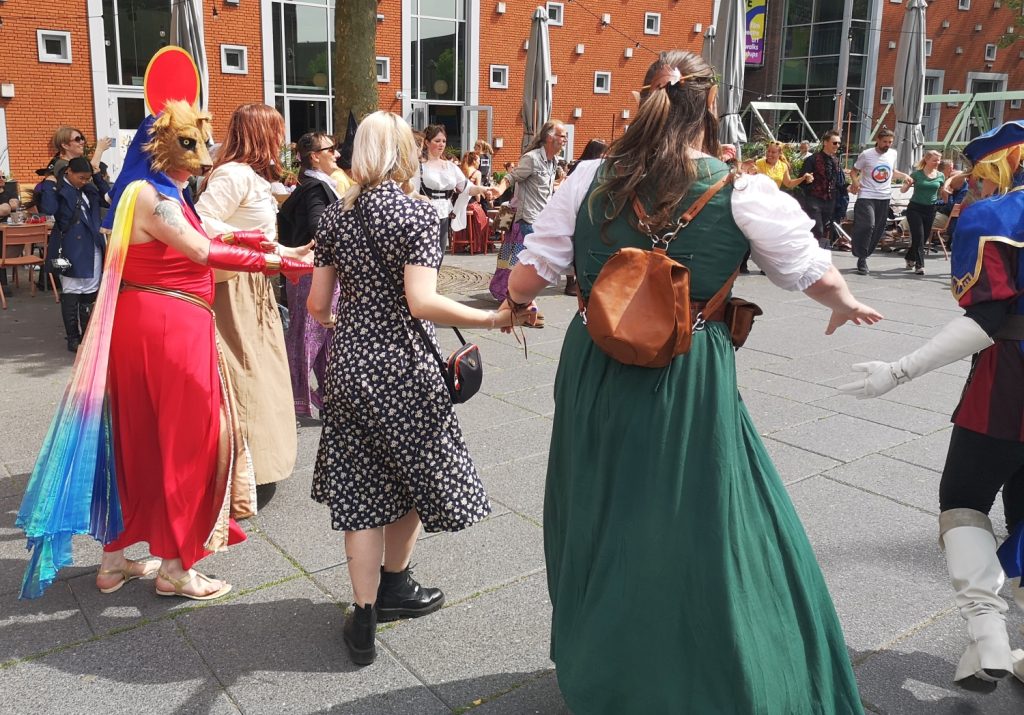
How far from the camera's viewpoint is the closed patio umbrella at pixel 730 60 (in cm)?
1295

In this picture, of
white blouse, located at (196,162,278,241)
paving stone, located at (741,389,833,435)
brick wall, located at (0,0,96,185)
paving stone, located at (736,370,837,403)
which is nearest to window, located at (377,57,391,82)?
brick wall, located at (0,0,96,185)

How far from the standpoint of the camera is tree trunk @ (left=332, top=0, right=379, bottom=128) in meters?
9.74

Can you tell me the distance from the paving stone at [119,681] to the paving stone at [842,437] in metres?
3.59

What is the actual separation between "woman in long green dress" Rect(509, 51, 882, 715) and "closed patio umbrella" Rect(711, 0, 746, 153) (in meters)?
11.3

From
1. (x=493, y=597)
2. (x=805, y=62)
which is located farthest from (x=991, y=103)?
Answer: (x=493, y=597)

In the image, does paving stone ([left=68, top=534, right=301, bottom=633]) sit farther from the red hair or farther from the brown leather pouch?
the brown leather pouch

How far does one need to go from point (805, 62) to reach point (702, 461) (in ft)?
124

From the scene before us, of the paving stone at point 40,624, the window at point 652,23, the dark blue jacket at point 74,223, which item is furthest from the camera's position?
the window at point 652,23

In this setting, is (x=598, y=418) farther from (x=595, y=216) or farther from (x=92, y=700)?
(x=92, y=700)

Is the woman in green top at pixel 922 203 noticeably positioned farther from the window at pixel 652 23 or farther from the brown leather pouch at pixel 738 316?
the window at pixel 652 23

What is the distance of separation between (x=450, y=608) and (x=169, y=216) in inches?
70.0

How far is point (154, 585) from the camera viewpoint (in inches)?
139

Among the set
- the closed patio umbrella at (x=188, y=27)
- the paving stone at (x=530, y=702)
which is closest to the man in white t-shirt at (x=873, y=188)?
the closed patio umbrella at (x=188, y=27)

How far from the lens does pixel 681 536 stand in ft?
7.30
